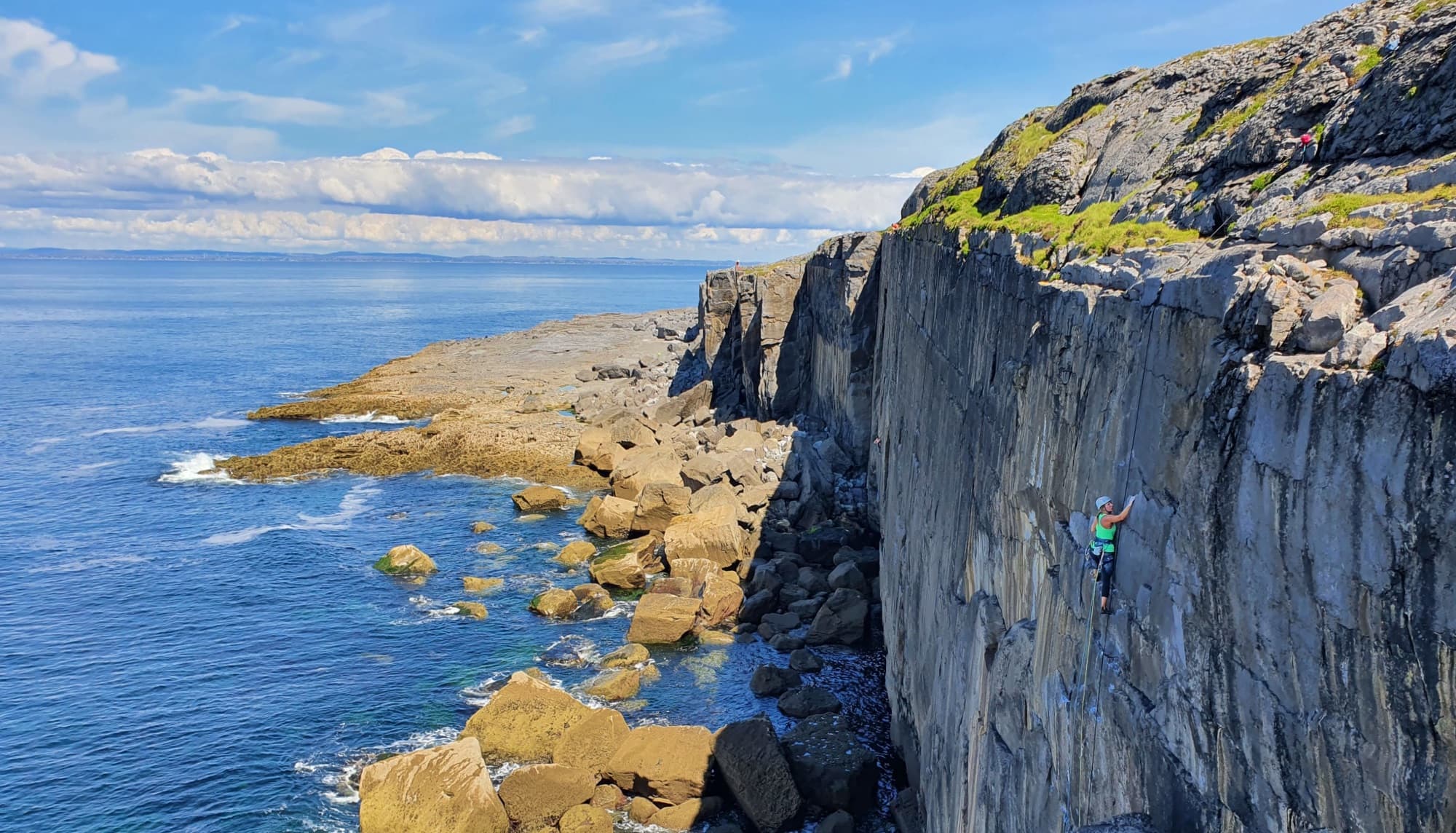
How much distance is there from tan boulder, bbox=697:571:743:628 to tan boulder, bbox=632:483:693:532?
726cm

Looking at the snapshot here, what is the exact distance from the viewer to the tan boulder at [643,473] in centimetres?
3941

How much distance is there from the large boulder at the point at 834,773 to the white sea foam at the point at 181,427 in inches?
2054

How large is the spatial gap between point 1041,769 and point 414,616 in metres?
24.8

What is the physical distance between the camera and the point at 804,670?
24953 millimetres

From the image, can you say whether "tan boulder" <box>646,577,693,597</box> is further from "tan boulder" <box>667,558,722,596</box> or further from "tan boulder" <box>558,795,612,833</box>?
"tan boulder" <box>558,795,612,833</box>

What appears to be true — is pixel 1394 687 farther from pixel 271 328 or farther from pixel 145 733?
pixel 271 328

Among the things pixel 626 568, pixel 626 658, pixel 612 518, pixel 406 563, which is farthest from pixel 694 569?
pixel 406 563

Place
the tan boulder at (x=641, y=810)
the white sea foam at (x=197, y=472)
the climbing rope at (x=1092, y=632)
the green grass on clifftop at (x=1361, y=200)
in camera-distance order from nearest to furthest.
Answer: the green grass on clifftop at (x=1361, y=200) → the climbing rope at (x=1092, y=632) → the tan boulder at (x=641, y=810) → the white sea foam at (x=197, y=472)

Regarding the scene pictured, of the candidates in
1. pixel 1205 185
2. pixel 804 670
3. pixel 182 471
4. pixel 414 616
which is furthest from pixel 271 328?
pixel 1205 185

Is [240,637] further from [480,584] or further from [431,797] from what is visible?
[431,797]

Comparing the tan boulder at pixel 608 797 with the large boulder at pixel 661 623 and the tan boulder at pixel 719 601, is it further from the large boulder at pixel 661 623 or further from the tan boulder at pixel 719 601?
the tan boulder at pixel 719 601

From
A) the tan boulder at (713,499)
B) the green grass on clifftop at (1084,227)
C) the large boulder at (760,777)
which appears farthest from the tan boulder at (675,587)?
the green grass on clifftop at (1084,227)

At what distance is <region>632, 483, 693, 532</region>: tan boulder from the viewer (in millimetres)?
36750

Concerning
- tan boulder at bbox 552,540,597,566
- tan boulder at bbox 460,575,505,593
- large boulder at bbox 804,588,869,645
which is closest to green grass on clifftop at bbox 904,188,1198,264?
large boulder at bbox 804,588,869,645
